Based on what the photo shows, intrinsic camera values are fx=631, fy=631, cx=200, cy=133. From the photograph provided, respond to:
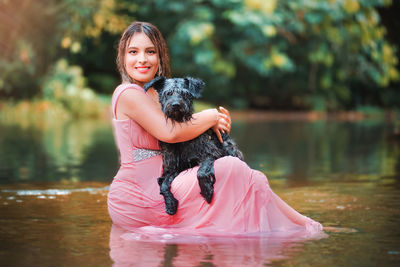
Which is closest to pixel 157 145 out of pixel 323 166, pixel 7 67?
pixel 323 166

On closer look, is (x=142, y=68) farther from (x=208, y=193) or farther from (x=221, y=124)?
(x=208, y=193)

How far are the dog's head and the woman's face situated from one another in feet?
0.87

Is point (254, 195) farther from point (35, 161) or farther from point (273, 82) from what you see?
point (273, 82)

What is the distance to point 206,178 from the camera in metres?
4.07

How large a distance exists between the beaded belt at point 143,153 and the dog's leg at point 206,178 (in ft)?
1.35

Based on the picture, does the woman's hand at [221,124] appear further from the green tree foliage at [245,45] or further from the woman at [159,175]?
the green tree foliage at [245,45]

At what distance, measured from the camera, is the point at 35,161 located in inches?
386

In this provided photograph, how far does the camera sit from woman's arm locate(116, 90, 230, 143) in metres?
4.13

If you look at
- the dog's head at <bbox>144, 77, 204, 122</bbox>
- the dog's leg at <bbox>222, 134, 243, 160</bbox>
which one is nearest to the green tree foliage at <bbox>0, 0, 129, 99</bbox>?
the dog's leg at <bbox>222, 134, 243, 160</bbox>

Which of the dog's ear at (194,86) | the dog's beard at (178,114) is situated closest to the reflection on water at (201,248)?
the dog's beard at (178,114)

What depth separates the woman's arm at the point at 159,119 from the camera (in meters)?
4.13

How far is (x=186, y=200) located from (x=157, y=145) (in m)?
0.46

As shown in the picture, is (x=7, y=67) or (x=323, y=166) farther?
(x=7, y=67)

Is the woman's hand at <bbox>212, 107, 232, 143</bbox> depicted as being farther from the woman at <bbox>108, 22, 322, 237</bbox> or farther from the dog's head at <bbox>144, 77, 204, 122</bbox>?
the dog's head at <bbox>144, 77, 204, 122</bbox>
